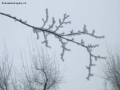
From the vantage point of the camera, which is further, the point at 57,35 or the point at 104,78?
the point at 104,78

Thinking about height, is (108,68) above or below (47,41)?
below

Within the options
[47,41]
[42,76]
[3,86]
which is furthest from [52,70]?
[47,41]

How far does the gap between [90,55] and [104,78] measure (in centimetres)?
2083

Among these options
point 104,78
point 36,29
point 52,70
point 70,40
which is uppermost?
point 36,29

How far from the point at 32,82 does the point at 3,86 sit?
270 centimetres

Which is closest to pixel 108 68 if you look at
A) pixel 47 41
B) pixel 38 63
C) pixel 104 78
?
pixel 104 78

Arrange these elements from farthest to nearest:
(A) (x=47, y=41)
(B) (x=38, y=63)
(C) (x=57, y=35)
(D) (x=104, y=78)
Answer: (D) (x=104, y=78)
(B) (x=38, y=63)
(A) (x=47, y=41)
(C) (x=57, y=35)

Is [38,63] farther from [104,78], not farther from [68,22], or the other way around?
[68,22]

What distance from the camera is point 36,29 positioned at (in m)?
2.43

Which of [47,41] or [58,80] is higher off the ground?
[47,41]

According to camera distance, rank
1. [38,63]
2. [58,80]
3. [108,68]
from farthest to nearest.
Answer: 1. [108,68]
2. [38,63]
3. [58,80]

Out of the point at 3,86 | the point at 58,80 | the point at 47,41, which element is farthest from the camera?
the point at 58,80

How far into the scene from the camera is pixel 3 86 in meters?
15.6

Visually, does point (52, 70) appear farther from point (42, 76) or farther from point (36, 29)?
point (36, 29)
